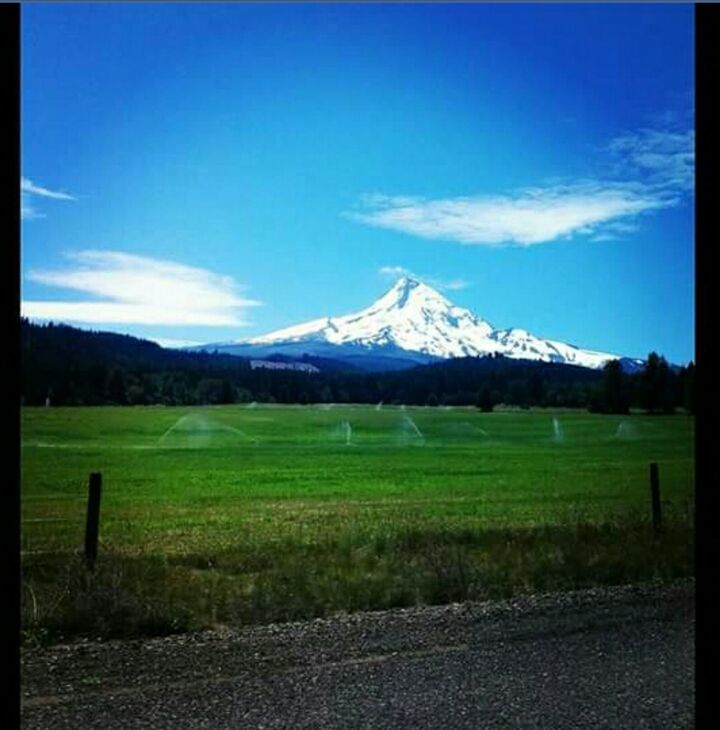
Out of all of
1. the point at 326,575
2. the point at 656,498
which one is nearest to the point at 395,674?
the point at 326,575

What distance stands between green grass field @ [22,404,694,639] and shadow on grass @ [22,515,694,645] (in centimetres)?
2

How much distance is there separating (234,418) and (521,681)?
687cm

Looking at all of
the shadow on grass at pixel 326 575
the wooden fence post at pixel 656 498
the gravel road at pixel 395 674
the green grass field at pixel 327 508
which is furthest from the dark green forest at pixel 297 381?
the gravel road at pixel 395 674

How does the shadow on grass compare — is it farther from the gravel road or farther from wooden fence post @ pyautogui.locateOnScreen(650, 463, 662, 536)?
the gravel road

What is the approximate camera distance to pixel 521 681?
3.13 metres

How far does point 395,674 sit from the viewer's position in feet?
10.8

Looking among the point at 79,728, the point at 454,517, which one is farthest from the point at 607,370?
the point at 79,728

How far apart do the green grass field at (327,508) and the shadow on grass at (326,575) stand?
2 cm

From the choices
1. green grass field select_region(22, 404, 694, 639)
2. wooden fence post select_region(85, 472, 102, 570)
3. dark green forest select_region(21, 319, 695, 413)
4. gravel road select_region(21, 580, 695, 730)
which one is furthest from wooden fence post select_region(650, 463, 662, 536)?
wooden fence post select_region(85, 472, 102, 570)

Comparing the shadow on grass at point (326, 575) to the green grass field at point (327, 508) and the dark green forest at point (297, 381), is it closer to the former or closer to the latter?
the green grass field at point (327, 508)

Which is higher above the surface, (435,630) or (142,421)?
(142,421)

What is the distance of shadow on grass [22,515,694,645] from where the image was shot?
434cm

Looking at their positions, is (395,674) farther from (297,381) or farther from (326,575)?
(297,381)
